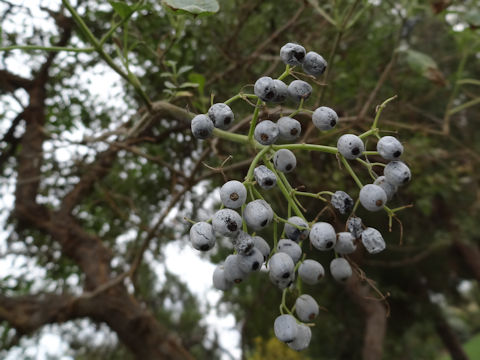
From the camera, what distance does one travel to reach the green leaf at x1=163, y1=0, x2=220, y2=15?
3.84ft

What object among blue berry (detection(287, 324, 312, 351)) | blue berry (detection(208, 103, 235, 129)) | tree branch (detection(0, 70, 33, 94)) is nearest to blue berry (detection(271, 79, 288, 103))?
blue berry (detection(208, 103, 235, 129))

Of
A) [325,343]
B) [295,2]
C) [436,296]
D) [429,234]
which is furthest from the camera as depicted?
[436,296]

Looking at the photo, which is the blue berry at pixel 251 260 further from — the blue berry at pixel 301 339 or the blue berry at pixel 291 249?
the blue berry at pixel 301 339

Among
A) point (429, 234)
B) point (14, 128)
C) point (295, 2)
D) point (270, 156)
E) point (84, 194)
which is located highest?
point (270, 156)

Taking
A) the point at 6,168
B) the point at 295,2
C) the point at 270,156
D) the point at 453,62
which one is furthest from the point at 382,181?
the point at 453,62

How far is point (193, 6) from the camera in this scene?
Answer: 1188 mm

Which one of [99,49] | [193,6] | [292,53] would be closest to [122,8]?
[99,49]

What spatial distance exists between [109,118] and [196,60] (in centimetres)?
83

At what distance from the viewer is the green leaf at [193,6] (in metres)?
1.17

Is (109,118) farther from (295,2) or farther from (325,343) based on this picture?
(325,343)

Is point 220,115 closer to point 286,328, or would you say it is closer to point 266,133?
point 266,133

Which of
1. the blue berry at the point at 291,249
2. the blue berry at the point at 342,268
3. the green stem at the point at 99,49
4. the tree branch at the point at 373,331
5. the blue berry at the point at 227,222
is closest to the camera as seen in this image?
the blue berry at the point at 227,222

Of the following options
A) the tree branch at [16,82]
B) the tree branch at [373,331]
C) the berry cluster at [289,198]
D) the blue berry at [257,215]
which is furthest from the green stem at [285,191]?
the tree branch at [373,331]

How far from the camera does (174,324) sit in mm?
8891
